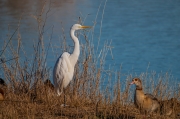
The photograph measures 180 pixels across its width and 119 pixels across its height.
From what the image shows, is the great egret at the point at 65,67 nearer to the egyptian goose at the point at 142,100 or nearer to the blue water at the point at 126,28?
the egyptian goose at the point at 142,100

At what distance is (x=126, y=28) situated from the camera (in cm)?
1981

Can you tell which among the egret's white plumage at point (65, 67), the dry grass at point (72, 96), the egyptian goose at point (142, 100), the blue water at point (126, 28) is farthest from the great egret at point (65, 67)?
the blue water at point (126, 28)

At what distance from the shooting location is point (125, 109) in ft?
19.7

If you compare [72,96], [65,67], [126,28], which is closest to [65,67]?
[65,67]

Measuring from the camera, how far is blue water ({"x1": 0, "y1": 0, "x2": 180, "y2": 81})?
14.9 m

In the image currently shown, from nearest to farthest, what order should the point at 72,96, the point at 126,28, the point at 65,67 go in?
the point at 72,96 → the point at 65,67 → the point at 126,28

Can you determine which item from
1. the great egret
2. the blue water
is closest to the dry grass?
the great egret

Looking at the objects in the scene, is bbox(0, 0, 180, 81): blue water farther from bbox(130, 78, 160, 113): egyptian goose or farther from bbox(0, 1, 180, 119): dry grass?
bbox(130, 78, 160, 113): egyptian goose

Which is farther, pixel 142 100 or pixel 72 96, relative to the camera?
pixel 72 96

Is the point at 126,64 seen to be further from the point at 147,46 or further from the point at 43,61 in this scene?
the point at 43,61

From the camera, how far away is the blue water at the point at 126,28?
1487 cm

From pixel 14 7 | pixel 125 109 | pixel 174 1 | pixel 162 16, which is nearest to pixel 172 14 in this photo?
pixel 162 16

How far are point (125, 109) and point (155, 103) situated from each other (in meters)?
0.50

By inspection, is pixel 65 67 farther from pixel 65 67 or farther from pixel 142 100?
pixel 142 100
